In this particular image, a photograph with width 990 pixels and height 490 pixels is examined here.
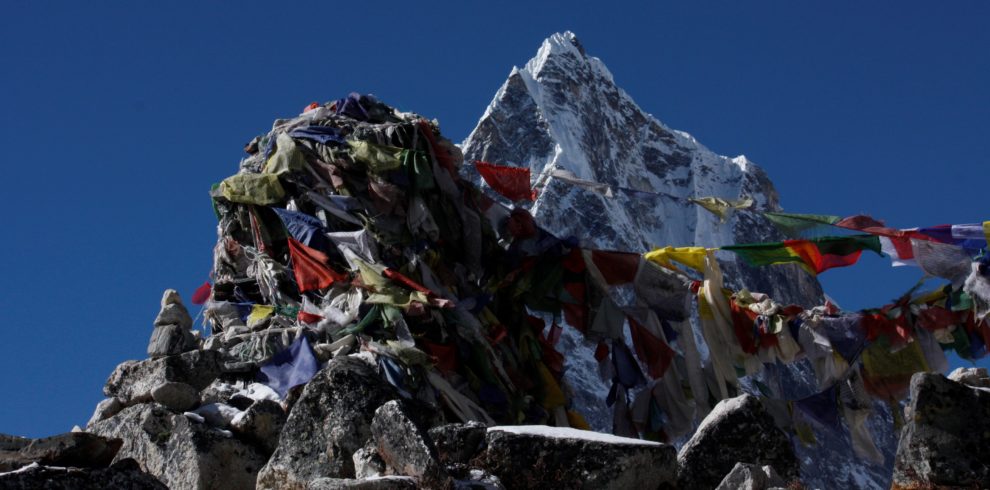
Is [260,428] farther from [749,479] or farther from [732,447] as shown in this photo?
[749,479]

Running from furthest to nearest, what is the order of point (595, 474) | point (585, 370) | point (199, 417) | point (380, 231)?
point (585, 370) < point (380, 231) < point (199, 417) < point (595, 474)

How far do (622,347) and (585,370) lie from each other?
128m

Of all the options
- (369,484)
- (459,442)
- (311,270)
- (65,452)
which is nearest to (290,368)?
(311,270)

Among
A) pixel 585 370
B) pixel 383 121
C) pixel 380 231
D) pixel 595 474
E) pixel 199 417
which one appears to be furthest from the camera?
pixel 585 370

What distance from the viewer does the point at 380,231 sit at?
603 inches

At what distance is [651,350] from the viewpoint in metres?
16.2

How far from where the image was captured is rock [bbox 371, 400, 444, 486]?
267 inches

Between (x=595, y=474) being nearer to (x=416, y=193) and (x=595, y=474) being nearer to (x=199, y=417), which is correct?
(x=199, y=417)

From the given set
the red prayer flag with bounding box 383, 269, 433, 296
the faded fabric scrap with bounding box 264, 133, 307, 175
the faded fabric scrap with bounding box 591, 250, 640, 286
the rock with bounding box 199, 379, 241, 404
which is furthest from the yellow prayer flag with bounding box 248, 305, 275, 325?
the faded fabric scrap with bounding box 591, 250, 640, 286

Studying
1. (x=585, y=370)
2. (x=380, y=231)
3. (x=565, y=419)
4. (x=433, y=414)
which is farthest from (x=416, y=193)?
(x=585, y=370)

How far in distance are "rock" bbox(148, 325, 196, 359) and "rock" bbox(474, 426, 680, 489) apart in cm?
446

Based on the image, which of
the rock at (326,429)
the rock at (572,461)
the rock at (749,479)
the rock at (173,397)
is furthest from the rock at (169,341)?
the rock at (749,479)

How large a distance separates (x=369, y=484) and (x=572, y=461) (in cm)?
121

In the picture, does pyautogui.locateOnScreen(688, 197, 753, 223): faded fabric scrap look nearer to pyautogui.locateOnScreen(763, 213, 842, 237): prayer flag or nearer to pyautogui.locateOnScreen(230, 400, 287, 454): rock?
pyautogui.locateOnScreen(763, 213, 842, 237): prayer flag
